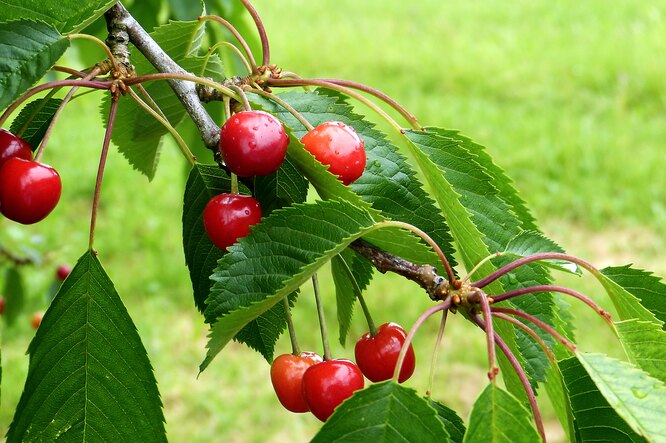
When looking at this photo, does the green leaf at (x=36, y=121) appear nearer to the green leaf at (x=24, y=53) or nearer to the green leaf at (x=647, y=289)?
the green leaf at (x=24, y=53)

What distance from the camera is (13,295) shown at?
9.25 ft

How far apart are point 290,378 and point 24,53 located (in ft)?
1.50

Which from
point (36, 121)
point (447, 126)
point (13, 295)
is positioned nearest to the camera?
point (36, 121)

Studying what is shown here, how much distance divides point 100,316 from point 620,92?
6.32 meters

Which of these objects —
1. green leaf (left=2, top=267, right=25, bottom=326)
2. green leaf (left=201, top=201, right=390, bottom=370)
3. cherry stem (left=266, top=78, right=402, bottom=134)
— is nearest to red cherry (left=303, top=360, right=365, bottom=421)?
green leaf (left=201, top=201, right=390, bottom=370)

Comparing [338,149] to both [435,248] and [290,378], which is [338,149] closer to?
[435,248]

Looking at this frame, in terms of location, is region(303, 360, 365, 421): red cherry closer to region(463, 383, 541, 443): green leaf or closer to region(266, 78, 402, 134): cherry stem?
region(463, 383, 541, 443): green leaf

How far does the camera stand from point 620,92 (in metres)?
6.68

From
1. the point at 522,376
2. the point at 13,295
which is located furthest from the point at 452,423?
the point at 13,295

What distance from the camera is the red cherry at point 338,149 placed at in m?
0.95

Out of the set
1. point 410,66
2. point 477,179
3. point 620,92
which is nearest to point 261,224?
point 477,179

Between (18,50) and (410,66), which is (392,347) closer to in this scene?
(18,50)

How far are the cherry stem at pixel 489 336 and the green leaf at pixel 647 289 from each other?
0.27 m

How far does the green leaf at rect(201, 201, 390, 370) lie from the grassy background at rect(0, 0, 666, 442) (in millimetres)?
2557
